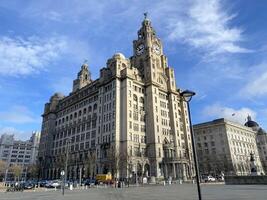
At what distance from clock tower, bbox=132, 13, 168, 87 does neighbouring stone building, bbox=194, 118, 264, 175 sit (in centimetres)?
4316

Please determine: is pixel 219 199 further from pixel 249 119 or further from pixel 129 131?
pixel 249 119

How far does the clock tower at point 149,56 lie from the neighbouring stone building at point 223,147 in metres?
43.2

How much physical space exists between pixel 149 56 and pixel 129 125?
3318cm

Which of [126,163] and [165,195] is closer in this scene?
[165,195]

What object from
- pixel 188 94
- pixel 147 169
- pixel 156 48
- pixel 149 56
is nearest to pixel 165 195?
pixel 188 94

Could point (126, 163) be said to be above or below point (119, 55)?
below

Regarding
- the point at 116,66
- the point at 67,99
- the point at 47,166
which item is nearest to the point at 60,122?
the point at 67,99

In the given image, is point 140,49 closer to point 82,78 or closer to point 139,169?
point 82,78

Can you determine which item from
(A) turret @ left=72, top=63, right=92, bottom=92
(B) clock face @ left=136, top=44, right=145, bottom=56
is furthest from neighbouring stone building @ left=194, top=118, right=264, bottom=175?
(A) turret @ left=72, top=63, right=92, bottom=92

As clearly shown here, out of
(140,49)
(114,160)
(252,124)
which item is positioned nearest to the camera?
(114,160)

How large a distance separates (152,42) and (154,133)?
151 ft

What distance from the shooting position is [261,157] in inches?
5994

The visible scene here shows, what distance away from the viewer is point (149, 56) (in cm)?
10106

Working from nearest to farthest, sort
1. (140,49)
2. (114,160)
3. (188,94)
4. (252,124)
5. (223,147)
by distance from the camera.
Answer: (188,94), (114,160), (140,49), (223,147), (252,124)
